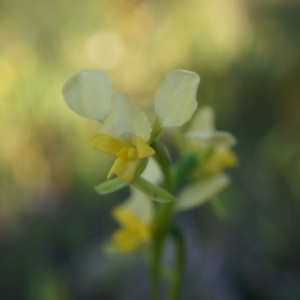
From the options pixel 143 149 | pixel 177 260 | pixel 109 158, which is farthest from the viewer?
pixel 109 158

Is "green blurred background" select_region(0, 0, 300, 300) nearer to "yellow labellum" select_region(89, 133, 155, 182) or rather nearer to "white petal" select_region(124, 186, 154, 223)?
"white petal" select_region(124, 186, 154, 223)

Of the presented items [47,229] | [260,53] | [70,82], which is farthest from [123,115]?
[260,53]

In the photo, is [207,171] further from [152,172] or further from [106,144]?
[106,144]

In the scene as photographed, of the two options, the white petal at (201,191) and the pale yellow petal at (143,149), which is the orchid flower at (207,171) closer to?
the white petal at (201,191)

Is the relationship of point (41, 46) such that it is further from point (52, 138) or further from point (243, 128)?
point (243, 128)

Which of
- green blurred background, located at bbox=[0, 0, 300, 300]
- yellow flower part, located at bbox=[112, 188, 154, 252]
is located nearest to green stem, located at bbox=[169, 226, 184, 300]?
yellow flower part, located at bbox=[112, 188, 154, 252]

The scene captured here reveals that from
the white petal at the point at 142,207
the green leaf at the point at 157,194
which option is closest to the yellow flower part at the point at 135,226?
the white petal at the point at 142,207

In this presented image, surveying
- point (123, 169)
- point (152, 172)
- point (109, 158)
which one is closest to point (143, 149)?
point (123, 169)
